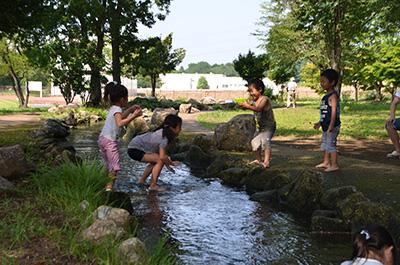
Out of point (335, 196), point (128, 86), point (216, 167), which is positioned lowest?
point (216, 167)

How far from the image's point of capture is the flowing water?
4.35 meters

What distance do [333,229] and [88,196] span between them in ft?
8.75

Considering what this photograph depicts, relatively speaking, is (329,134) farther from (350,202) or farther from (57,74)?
(57,74)

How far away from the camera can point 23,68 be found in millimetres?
33594

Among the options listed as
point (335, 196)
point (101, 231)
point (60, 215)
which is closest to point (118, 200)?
point (60, 215)

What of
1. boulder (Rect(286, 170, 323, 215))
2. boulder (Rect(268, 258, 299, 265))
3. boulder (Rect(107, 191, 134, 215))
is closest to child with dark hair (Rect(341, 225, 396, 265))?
boulder (Rect(268, 258, 299, 265))

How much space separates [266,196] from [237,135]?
3.78 m

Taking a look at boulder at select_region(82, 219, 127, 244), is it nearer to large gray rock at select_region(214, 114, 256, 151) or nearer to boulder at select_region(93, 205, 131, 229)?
boulder at select_region(93, 205, 131, 229)

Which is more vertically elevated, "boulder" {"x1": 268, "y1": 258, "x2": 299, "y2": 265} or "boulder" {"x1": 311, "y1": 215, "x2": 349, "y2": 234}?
"boulder" {"x1": 311, "y1": 215, "x2": 349, "y2": 234}

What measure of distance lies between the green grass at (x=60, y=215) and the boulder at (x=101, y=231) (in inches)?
2.6

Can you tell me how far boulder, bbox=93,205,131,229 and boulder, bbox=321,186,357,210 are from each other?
2.45m

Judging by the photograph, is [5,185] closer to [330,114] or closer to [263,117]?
[263,117]

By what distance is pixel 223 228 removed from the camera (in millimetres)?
5195

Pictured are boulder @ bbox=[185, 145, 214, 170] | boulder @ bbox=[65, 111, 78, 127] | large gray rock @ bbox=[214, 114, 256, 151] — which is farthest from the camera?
boulder @ bbox=[65, 111, 78, 127]
